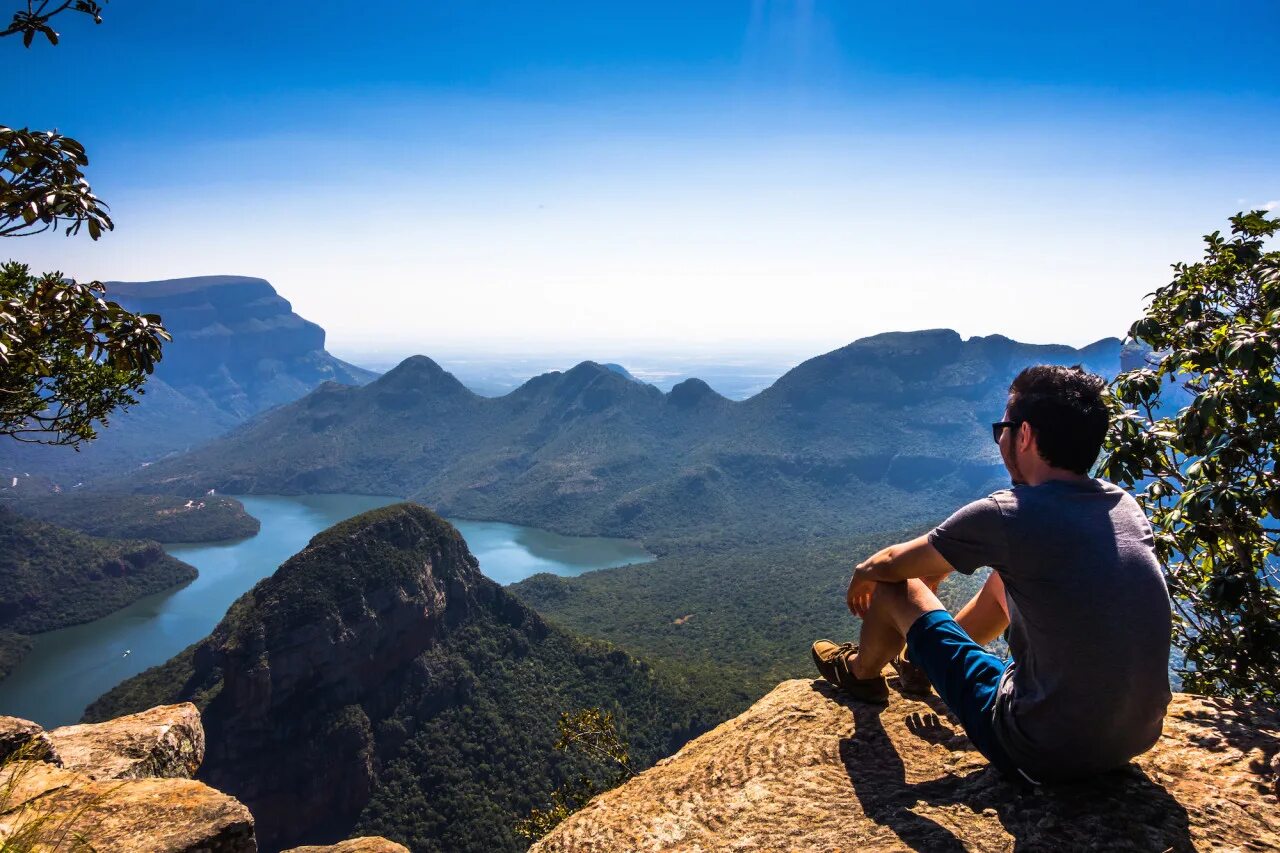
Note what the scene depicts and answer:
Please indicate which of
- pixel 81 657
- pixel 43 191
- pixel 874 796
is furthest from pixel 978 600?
pixel 81 657

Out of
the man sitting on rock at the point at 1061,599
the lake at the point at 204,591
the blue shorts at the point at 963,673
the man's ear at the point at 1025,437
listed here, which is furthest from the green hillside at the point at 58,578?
the man's ear at the point at 1025,437

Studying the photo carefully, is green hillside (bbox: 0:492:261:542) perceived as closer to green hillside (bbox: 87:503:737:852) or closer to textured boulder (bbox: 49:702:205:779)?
green hillside (bbox: 87:503:737:852)

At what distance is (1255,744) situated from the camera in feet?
10.4

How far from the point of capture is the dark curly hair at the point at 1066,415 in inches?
107

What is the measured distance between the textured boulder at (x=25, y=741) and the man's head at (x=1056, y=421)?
629 cm

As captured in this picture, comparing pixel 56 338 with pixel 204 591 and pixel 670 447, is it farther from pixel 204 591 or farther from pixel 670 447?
pixel 670 447

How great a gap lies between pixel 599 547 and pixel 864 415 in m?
64.3

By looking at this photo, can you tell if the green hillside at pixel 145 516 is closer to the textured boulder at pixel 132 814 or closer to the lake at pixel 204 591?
the lake at pixel 204 591

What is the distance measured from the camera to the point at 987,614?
371 centimetres

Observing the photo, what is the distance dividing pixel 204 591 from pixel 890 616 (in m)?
108

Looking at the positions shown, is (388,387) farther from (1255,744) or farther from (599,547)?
(1255,744)

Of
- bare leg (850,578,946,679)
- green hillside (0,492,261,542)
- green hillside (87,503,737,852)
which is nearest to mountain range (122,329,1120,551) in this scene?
green hillside (0,492,261,542)

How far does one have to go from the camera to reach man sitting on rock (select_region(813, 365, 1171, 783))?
2.53 meters

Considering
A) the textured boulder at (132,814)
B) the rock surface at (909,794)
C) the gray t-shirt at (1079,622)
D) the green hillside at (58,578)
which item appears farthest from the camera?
the green hillside at (58,578)
